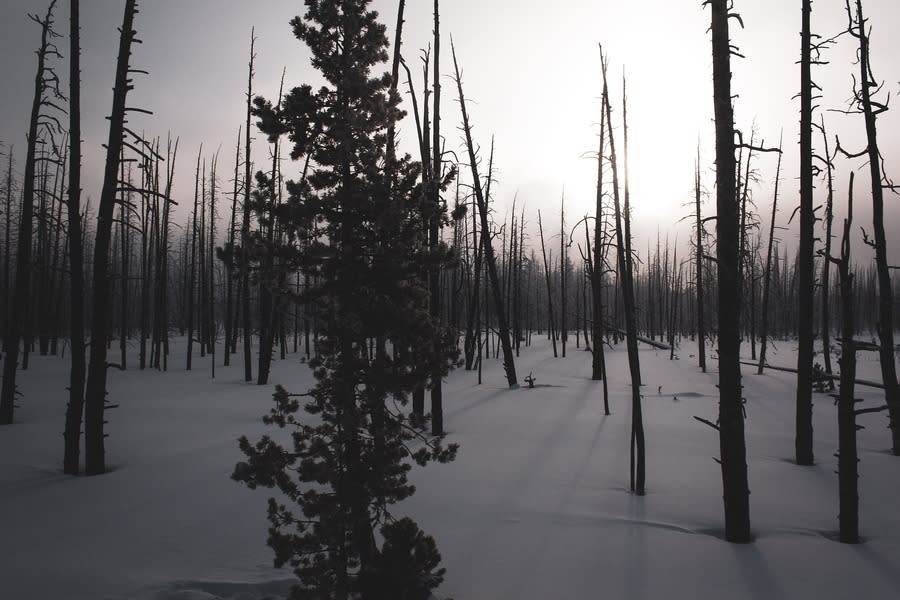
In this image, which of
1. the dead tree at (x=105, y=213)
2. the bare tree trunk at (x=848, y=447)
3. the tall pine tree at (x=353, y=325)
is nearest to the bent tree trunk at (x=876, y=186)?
the bare tree trunk at (x=848, y=447)

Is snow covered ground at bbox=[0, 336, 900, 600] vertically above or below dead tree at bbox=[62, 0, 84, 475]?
below

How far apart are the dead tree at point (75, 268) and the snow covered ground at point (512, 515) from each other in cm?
62

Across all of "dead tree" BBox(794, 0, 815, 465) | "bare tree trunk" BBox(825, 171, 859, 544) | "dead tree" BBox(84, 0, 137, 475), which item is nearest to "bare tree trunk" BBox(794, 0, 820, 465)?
"dead tree" BBox(794, 0, 815, 465)

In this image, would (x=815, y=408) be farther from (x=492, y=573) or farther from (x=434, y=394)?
(x=492, y=573)

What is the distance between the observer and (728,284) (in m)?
5.33

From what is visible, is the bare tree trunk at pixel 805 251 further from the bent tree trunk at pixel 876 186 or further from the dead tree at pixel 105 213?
the dead tree at pixel 105 213

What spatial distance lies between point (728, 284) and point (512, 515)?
13.3 feet

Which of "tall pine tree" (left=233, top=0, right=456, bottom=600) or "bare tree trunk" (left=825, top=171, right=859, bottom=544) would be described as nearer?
"tall pine tree" (left=233, top=0, right=456, bottom=600)

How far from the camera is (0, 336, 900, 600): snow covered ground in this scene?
14.7ft

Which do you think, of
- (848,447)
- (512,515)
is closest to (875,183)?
(848,447)

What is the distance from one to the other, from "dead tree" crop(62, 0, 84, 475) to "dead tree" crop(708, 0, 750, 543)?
958 cm

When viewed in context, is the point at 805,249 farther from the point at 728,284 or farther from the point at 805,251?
the point at 728,284

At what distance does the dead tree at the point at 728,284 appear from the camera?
534 cm

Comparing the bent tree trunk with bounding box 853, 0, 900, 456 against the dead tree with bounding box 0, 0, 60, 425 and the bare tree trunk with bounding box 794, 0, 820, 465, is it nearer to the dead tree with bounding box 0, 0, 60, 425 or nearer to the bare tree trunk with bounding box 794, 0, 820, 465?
the bare tree trunk with bounding box 794, 0, 820, 465
